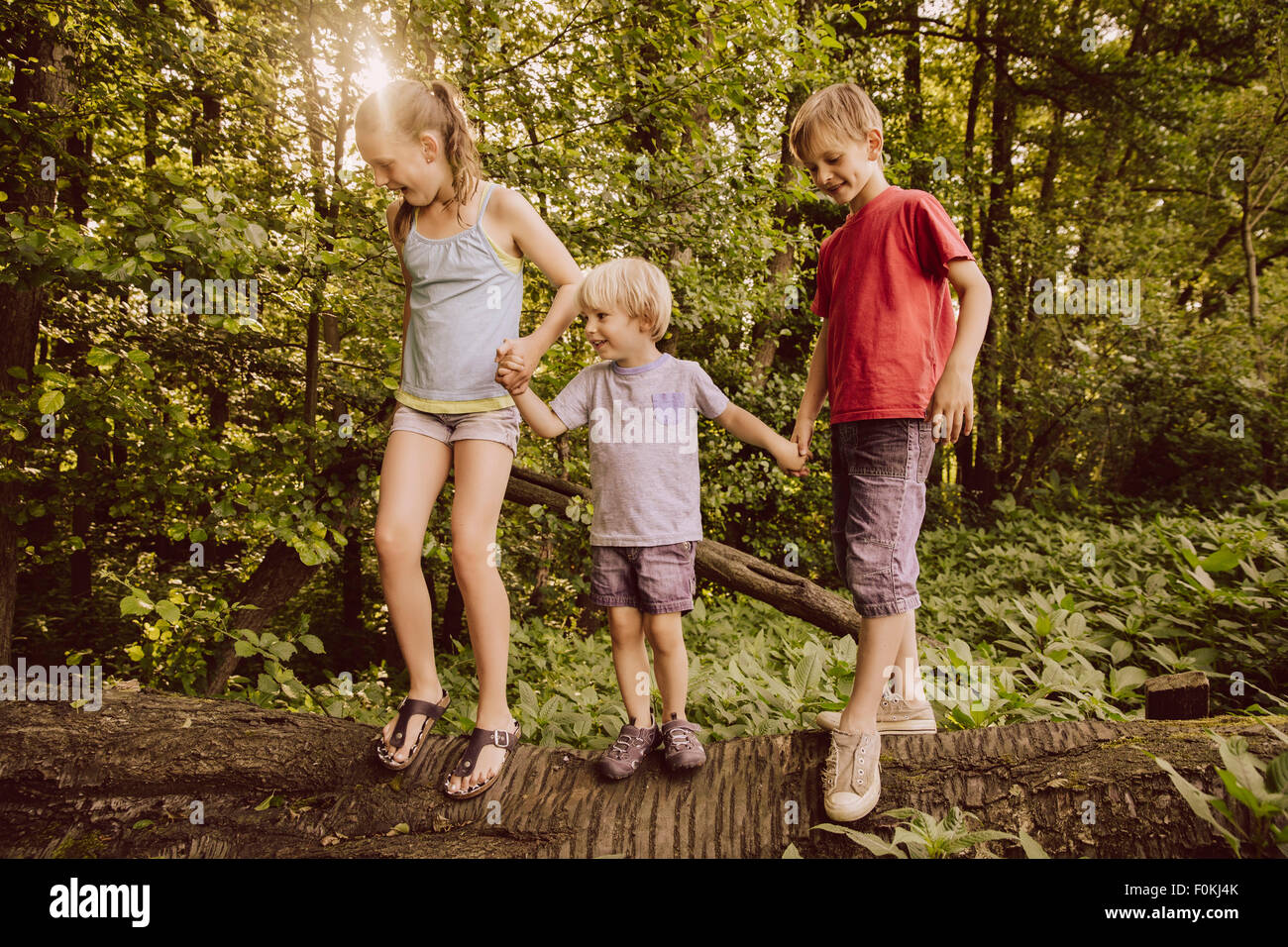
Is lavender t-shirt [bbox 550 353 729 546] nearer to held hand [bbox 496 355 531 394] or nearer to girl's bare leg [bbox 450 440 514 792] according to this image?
held hand [bbox 496 355 531 394]

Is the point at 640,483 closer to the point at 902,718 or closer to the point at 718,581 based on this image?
the point at 902,718

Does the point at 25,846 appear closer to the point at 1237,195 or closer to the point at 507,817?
the point at 507,817

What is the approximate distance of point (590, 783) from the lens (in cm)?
232

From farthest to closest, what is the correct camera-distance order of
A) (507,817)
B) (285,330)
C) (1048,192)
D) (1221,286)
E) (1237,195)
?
(1221,286) → (1048,192) → (1237,195) → (285,330) → (507,817)

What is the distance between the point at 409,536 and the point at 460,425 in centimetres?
43

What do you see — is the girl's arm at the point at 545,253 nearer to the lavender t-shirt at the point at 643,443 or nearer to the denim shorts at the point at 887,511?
the lavender t-shirt at the point at 643,443

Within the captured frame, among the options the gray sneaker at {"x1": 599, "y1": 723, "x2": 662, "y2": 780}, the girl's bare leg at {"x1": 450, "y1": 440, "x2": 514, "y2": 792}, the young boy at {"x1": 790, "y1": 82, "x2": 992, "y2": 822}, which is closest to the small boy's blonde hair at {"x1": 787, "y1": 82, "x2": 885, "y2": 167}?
the young boy at {"x1": 790, "y1": 82, "x2": 992, "y2": 822}

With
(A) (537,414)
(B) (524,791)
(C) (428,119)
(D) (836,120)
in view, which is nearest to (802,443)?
(A) (537,414)

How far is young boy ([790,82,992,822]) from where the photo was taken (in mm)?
2158

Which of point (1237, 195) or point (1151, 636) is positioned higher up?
point (1237, 195)

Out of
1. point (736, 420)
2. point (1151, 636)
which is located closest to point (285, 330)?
point (736, 420)

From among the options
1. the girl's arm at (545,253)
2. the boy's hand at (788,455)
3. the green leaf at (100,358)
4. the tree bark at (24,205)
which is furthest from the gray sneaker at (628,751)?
the tree bark at (24,205)

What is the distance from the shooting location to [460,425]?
246 centimetres

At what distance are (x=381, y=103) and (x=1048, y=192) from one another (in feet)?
46.3
